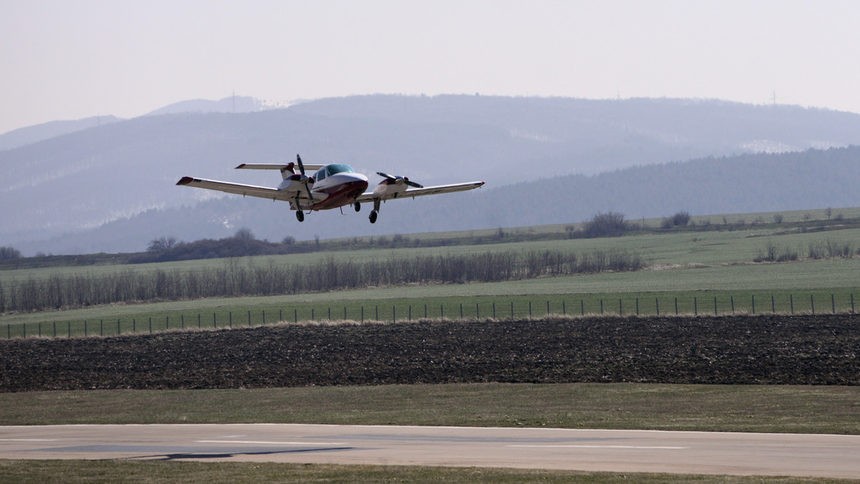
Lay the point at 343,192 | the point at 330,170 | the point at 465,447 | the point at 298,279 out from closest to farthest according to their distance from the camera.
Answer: the point at 465,447
the point at 343,192
the point at 330,170
the point at 298,279

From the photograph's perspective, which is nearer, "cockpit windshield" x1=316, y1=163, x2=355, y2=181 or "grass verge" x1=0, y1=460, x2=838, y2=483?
"grass verge" x1=0, y1=460, x2=838, y2=483

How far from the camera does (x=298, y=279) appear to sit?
159500 millimetres

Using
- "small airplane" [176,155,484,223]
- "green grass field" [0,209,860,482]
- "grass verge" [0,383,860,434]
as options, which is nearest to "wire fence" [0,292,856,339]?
"green grass field" [0,209,860,482]

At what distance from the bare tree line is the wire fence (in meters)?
23.0

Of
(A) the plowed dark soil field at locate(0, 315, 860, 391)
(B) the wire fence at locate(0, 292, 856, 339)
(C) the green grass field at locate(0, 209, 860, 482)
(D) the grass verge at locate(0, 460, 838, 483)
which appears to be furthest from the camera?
(B) the wire fence at locate(0, 292, 856, 339)

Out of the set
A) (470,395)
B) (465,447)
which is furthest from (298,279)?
(465,447)

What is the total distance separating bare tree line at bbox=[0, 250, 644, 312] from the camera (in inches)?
6093

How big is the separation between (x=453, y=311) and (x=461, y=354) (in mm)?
34014

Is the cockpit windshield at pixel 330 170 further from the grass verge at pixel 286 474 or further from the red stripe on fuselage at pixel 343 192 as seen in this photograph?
Result: the grass verge at pixel 286 474

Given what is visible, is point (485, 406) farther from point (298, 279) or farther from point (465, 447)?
point (298, 279)

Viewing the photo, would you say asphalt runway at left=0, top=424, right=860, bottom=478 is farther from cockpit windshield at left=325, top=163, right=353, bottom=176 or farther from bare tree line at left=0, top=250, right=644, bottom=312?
bare tree line at left=0, top=250, right=644, bottom=312

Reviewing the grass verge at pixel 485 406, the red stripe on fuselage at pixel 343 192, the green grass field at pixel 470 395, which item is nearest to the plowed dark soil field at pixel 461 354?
the grass verge at pixel 485 406

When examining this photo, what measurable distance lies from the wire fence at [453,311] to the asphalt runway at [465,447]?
176 feet

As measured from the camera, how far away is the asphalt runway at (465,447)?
41.4 m
